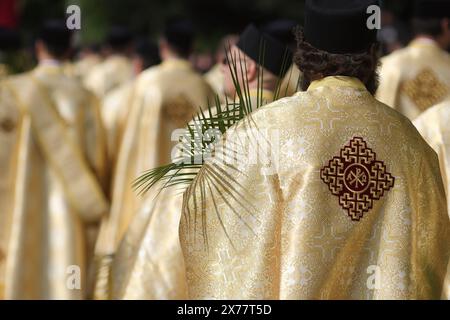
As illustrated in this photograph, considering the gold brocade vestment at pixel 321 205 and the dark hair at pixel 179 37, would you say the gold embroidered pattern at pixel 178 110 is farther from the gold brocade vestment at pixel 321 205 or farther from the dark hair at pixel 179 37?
the gold brocade vestment at pixel 321 205

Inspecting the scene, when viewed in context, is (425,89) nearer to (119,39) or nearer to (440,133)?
(440,133)

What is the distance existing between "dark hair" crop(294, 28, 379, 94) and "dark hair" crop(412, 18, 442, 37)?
3.84 meters

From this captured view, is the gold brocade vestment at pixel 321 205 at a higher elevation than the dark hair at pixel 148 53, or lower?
lower

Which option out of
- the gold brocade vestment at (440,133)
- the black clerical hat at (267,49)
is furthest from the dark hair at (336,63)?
the black clerical hat at (267,49)

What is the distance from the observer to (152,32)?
25609 mm

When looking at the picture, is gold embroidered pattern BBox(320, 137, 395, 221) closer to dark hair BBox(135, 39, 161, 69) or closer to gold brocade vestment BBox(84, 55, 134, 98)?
dark hair BBox(135, 39, 161, 69)

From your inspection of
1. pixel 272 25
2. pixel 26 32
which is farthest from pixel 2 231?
pixel 26 32

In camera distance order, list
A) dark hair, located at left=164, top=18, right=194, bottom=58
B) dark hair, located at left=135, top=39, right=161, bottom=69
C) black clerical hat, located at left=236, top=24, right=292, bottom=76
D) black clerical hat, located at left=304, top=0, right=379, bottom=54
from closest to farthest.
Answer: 1. black clerical hat, located at left=304, top=0, right=379, bottom=54
2. black clerical hat, located at left=236, top=24, right=292, bottom=76
3. dark hair, located at left=164, top=18, right=194, bottom=58
4. dark hair, located at left=135, top=39, right=161, bottom=69

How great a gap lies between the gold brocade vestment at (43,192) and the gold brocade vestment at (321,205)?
12.1 ft

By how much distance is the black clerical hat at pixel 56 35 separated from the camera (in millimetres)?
7031

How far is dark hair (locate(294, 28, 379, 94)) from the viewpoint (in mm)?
3178

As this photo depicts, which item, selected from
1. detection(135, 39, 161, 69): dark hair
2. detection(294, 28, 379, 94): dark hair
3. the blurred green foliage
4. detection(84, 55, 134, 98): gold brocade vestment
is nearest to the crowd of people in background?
detection(294, 28, 379, 94): dark hair

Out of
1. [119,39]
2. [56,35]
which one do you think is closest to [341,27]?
[56,35]
